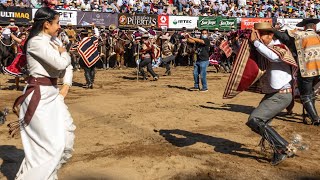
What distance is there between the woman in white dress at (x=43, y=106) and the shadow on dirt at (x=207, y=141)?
3115 mm

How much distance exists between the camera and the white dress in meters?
4.19

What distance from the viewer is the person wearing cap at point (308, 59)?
28.4 feet

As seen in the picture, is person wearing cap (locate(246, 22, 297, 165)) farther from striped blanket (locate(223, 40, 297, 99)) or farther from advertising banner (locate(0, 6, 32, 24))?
advertising banner (locate(0, 6, 32, 24))

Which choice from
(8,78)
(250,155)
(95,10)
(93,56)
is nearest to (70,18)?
(95,10)

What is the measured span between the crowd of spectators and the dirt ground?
35.6ft

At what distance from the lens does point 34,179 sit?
415 centimetres

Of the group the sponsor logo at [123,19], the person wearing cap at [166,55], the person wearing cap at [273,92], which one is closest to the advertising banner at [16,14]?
the sponsor logo at [123,19]

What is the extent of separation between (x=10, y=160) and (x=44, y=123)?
7.75ft

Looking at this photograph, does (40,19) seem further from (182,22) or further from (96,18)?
(182,22)

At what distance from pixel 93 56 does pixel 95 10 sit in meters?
9.87

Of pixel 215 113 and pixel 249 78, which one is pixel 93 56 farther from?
pixel 249 78

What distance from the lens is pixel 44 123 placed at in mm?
4250

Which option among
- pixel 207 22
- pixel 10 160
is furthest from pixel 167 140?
pixel 207 22

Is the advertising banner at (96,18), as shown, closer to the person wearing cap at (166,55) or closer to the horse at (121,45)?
the horse at (121,45)
